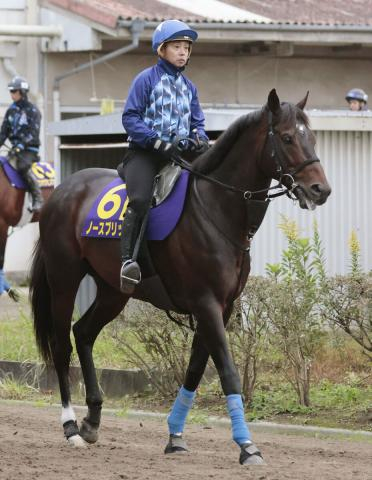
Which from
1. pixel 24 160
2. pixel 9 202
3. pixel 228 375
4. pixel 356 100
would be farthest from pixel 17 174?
pixel 228 375

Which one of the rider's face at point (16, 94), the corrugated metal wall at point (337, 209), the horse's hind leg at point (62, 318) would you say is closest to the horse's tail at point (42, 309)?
the horse's hind leg at point (62, 318)

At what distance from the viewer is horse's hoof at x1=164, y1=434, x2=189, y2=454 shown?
8.80 metres

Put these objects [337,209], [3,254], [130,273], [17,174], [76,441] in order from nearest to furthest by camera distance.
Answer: [130,273]
[76,441]
[337,209]
[3,254]
[17,174]

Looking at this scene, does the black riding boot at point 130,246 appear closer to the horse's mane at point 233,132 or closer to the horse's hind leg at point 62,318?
the horse's mane at point 233,132

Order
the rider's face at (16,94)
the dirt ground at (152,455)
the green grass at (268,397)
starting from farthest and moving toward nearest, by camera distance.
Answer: the rider's face at (16,94)
the green grass at (268,397)
the dirt ground at (152,455)

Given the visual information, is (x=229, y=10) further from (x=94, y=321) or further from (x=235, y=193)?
(x=235, y=193)

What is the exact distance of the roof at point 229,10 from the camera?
70.7 feet

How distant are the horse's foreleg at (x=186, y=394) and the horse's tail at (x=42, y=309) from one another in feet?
5.27

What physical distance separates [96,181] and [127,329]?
5.87 ft

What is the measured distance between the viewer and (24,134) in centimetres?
1889

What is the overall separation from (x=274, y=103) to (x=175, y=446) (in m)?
2.42

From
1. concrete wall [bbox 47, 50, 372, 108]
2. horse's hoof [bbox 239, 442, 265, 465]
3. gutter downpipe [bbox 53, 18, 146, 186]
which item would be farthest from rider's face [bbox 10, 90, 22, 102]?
horse's hoof [bbox 239, 442, 265, 465]

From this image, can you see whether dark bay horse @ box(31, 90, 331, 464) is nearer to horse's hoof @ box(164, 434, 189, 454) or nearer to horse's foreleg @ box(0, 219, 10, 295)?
horse's hoof @ box(164, 434, 189, 454)

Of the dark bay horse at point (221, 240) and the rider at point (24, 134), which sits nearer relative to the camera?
the dark bay horse at point (221, 240)
